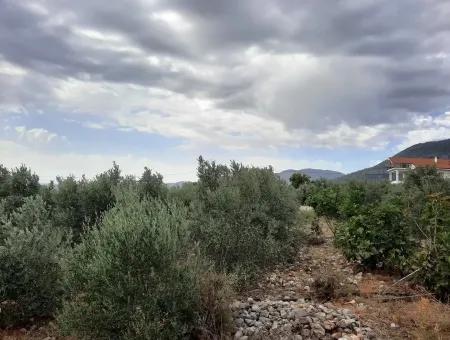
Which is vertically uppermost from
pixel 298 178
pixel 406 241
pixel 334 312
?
pixel 298 178

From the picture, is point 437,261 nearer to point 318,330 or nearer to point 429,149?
point 318,330

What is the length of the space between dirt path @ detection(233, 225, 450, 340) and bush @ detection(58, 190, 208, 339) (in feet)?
2.89

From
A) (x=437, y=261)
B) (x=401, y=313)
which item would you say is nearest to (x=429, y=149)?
(x=437, y=261)

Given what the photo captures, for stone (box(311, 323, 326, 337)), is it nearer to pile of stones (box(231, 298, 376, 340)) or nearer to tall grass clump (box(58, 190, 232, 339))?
pile of stones (box(231, 298, 376, 340))

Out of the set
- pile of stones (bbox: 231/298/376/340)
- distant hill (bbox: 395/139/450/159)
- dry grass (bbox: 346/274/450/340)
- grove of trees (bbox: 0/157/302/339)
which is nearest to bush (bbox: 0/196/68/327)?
grove of trees (bbox: 0/157/302/339)

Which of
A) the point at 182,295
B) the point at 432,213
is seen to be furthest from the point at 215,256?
the point at 432,213

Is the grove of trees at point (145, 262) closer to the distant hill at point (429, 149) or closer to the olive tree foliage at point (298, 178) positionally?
the olive tree foliage at point (298, 178)

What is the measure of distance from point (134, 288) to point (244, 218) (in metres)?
4.33

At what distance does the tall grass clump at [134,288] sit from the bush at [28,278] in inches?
53.8

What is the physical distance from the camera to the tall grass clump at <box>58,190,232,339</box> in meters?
5.04

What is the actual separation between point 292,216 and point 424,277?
14.2ft

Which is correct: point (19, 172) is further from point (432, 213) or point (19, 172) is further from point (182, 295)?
point (432, 213)

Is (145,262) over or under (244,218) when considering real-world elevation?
under

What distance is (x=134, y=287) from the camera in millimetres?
5113
